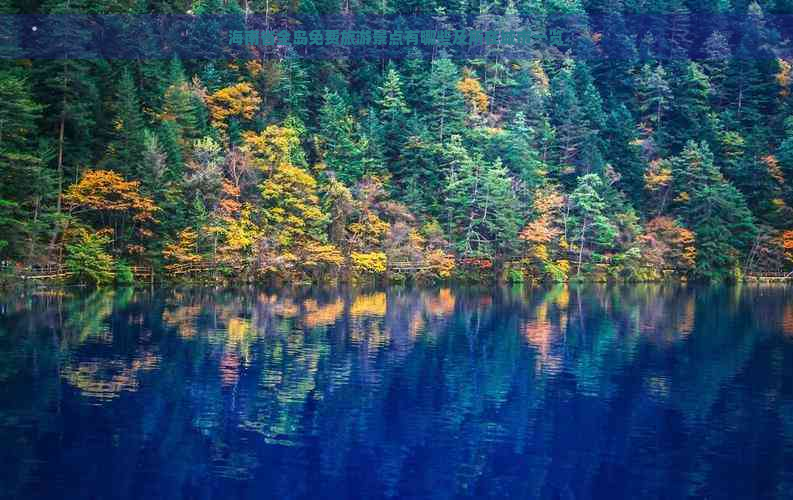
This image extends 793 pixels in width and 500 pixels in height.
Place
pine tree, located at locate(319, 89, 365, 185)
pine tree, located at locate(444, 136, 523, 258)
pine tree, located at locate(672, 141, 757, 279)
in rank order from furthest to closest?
pine tree, located at locate(672, 141, 757, 279) < pine tree, located at locate(444, 136, 523, 258) < pine tree, located at locate(319, 89, 365, 185)

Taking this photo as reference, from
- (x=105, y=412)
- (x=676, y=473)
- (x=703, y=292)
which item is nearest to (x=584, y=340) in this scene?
(x=676, y=473)

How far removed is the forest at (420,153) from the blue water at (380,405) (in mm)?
8439

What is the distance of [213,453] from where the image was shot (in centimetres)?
1583

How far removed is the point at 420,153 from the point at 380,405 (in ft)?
Result: 121

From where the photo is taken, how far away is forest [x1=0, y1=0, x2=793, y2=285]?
41.9 m

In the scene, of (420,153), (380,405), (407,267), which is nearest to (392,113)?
(420,153)

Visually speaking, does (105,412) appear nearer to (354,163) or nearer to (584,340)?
(584,340)

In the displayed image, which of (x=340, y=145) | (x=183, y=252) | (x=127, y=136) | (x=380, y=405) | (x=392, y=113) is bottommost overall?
(x=380, y=405)

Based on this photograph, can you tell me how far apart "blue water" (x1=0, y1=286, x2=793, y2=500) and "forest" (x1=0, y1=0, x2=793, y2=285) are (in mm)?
8439

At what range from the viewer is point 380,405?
1981cm

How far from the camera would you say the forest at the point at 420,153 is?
4194 cm

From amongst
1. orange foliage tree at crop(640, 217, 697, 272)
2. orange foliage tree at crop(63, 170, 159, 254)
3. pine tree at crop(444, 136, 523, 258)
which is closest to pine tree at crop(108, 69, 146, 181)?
orange foliage tree at crop(63, 170, 159, 254)

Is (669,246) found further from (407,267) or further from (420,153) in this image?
(407,267)

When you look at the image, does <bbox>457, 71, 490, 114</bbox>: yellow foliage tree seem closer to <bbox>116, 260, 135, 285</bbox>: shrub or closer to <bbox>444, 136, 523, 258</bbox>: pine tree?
<bbox>444, 136, 523, 258</bbox>: pine tree
